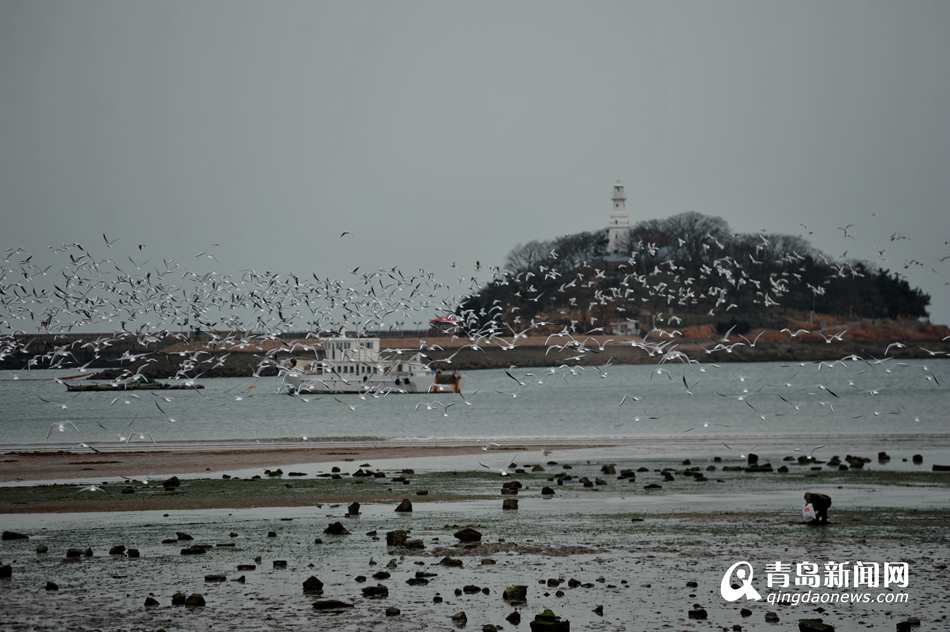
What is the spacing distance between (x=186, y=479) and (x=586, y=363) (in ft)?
399

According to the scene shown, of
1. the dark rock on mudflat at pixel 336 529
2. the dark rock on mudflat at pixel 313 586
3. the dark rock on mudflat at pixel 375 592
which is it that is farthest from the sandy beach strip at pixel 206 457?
the dark rock on mudflat at pixel 375 592

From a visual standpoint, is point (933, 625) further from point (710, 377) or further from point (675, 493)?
point (710, 377)

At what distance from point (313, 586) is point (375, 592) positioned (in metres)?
0.80

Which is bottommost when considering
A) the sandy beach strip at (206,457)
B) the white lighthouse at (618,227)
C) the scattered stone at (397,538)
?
the scattered stone at (397,538)

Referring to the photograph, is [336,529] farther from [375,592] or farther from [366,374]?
[366,374]

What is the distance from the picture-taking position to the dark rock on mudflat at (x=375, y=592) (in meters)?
15.8

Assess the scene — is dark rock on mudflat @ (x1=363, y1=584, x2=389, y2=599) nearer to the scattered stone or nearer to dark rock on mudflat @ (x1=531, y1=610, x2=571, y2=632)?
dark rock on mudflat @ (x1=531, y1=610, x2=571, y2=632)

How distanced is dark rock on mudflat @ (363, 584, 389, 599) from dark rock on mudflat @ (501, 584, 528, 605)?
1.39 m

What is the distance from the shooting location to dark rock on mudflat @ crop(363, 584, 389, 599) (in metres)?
15.8

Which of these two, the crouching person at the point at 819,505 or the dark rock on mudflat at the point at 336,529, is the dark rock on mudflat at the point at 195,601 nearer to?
the dark rock on mudflat at the point at 336,529

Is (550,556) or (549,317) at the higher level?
(549,317)

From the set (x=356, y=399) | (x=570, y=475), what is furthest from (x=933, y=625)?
(x=356, y=399)

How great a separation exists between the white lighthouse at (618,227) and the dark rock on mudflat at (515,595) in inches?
5890

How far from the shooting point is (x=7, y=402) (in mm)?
86500
